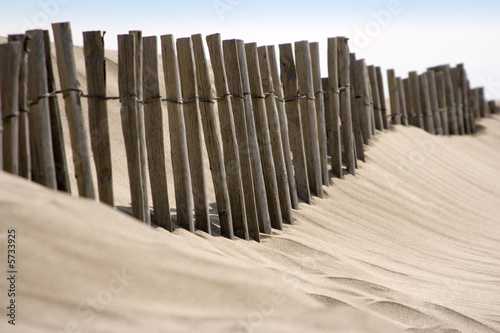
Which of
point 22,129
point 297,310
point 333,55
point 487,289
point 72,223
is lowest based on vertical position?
point 487,289

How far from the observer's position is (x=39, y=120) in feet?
11.9

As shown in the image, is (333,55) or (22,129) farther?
(333,55)

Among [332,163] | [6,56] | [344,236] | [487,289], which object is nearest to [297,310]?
[6,56]

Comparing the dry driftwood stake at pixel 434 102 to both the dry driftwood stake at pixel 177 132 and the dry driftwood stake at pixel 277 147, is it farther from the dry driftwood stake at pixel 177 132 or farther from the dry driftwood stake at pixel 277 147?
the dry driftwood stake at pixel 177 132

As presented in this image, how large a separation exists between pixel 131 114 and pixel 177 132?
47cm

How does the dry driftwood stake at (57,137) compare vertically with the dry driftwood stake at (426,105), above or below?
below

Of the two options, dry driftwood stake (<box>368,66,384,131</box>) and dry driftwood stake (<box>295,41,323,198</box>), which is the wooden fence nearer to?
dry driftwood stake (<box>295,41,323,198</box>)

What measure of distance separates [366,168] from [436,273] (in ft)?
8.86

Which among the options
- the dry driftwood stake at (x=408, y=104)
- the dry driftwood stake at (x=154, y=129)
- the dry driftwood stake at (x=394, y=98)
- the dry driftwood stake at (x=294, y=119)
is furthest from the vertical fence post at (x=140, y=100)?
the dry driftwood stake at (x=408, y=104)

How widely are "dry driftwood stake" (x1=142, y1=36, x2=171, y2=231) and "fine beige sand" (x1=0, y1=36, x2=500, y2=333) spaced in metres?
0.23

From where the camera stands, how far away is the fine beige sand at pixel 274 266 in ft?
8.48

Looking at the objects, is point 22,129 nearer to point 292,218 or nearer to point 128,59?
point 128,59

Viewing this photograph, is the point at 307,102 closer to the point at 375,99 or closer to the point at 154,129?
the point at 154,129

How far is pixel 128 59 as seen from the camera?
407 cm
